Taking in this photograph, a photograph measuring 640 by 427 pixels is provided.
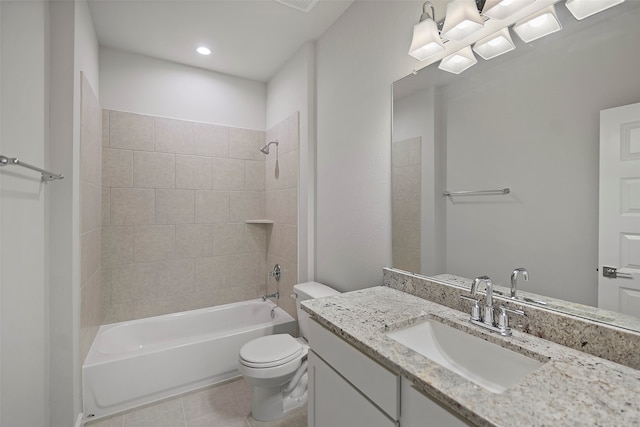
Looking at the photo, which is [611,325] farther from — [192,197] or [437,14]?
[192,197]

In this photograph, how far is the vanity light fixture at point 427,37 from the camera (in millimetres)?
1282

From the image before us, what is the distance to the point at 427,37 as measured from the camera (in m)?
1.29

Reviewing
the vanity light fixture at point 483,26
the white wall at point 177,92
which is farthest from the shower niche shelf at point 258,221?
the vanity light fixture at point 483,26

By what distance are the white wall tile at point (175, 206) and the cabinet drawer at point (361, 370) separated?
2.04 metres

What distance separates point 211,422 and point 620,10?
2.70 m

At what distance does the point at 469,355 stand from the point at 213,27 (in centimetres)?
259

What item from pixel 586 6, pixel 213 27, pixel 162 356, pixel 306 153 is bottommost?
pixel 162 356

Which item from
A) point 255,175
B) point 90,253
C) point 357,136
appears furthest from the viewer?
point 255,175

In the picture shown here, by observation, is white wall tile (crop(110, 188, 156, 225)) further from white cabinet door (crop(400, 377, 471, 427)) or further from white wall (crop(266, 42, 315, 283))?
white cabinet door (crop(400, 377, 471, 427))

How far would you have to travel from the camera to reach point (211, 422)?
6.00ft

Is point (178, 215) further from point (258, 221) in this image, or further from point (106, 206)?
point (258, 221)

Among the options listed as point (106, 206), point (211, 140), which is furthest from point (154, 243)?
point (211, 140)

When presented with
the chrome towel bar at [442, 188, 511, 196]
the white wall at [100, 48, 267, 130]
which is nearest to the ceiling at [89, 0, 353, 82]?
the white wall at [100, 48, 267, 130]

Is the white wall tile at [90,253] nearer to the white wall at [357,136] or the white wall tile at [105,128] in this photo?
the white wall tile at [105,128]
